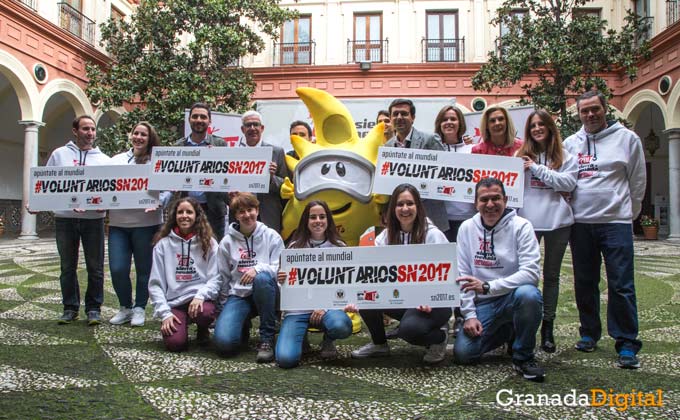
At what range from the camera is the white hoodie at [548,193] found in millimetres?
3139

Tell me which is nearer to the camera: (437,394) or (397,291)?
(437,394)

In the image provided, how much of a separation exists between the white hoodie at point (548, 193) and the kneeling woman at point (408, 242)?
2.20ft

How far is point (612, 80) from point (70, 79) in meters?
15.4

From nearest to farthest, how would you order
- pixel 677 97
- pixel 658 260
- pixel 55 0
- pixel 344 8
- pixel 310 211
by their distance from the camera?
pixel 310 211 → pixel 658 260 → pixel 677 97 → pixel 55 0 → pixel 344 8

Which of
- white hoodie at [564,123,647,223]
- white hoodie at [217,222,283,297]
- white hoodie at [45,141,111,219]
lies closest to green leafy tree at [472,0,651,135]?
white hoodie at [564,123,647,223]

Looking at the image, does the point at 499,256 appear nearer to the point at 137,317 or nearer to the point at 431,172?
the point at 431,172

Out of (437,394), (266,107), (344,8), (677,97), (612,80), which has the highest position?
(344,8)

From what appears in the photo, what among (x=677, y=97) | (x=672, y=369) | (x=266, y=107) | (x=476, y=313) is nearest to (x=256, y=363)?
(x=476, y=313)

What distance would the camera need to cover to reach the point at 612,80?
15430 millimetres

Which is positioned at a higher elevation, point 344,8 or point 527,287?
point 344,8

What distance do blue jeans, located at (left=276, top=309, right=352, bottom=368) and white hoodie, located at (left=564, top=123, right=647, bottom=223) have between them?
158 cm

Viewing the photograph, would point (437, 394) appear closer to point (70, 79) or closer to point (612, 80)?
point (70, 79)

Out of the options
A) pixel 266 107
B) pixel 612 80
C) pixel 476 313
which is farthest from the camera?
pixel 612 80

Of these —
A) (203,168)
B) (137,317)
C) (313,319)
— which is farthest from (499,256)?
(137,317)
